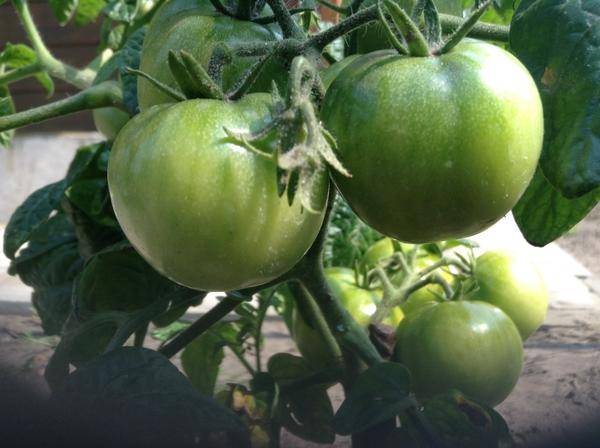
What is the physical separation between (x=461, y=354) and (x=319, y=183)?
39cm

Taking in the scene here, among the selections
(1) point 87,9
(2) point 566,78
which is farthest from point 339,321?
(1) point 87,9

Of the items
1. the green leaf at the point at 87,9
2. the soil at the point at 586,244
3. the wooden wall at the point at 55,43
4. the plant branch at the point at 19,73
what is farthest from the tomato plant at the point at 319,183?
the wooden wall at the point at 55,43

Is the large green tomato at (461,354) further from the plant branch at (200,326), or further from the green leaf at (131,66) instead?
the green leaf at (131,66)

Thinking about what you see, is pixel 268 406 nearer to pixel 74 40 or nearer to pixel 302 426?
pixel 302 426

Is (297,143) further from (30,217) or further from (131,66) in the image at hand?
(30,217)

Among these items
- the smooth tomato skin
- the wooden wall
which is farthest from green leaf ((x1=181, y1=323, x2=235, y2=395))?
the wooden wall

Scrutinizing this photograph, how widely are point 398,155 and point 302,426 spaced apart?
1.36ft

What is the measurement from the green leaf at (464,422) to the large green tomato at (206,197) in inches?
10.5

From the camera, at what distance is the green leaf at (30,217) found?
0.75m

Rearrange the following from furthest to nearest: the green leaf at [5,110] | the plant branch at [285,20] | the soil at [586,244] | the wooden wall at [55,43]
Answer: the wooden wall at [55,43] < the soil at [586,244] < the green leaf at [5,110] < the plant branch at [285,20]

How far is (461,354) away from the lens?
0.71m

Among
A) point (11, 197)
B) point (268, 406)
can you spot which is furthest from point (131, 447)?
point (11, 197)

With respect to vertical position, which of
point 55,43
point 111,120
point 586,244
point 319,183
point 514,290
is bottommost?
point 586,244

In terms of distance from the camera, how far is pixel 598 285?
1.93m
